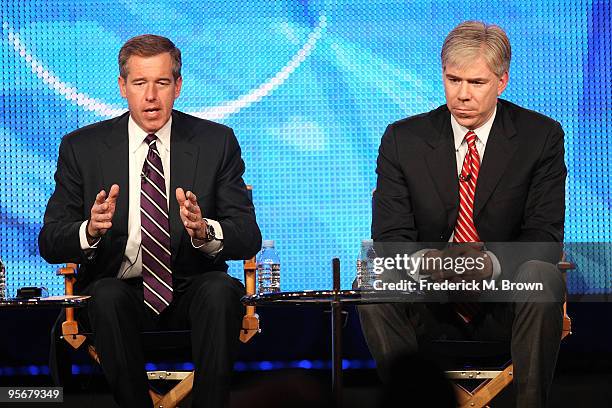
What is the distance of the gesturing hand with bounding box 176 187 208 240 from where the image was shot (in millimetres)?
3043

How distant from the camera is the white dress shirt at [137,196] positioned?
3389mm

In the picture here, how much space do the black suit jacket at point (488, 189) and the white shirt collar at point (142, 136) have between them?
87cm

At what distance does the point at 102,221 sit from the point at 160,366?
1.85 metres

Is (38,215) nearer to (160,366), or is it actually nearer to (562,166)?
(160,366)

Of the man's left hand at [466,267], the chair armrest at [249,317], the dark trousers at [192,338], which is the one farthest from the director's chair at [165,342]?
the man's left hand at [466,267]

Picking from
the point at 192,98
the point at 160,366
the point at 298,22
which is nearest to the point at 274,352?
the point at 160,366

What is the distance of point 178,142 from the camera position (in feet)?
12.0

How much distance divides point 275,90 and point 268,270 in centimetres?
97

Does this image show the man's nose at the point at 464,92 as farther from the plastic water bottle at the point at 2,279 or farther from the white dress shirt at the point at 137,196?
the plastic water bottle at the point at 2,279

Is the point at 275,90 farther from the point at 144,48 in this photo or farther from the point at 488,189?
the point at 488,189

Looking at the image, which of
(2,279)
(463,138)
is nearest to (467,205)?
(463,138)

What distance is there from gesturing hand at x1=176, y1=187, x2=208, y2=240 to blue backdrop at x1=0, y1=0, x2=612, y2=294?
5.70 feet

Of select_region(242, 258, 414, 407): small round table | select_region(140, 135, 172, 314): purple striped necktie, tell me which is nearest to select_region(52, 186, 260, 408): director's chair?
select_region(140, 135, 172, 314): purple striped necktie

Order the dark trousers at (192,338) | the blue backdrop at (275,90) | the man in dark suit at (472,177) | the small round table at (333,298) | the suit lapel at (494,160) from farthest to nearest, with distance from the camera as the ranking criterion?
the blue backdrop at (275,90) → the suit lapel at (494,160) → the man in dark suit at (472,177) → the dark trousers at (192,338) → the small round table at (333,298)
